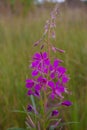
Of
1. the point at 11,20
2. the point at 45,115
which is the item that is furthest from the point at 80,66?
the point at 11,20

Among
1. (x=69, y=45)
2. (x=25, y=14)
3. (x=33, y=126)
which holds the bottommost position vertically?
(x=25, y=14)

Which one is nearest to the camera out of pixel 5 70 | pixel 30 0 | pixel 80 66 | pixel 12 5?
pixel 5 70

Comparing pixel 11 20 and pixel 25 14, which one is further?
pixel 25 14

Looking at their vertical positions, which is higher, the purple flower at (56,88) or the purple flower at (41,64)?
the purple flower at (41,64)

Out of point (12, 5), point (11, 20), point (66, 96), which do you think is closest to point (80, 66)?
point (66, 96)

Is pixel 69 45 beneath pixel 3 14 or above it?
above

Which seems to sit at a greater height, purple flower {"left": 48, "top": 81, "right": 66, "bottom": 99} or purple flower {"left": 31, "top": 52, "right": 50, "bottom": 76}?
purple flower {"left": 31, "top": 52, "right": 50, "bottom": 76}

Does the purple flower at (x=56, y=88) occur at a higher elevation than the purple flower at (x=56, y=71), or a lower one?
lower

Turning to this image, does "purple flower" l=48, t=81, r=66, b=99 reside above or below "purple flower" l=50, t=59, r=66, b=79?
below

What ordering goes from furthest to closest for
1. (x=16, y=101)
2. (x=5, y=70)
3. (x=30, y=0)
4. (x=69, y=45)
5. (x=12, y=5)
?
(x=30, y=0) → (x=12, y=5) → (x=69, y=45) → (x=5, y=70) → (x=16, y=101)

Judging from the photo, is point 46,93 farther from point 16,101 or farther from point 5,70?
point 5,70
